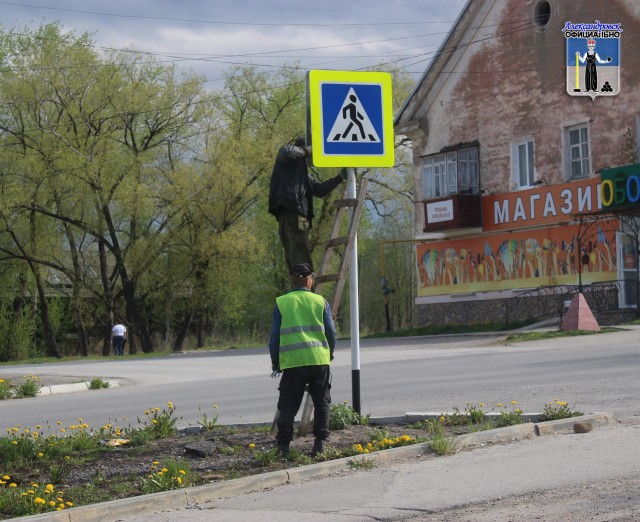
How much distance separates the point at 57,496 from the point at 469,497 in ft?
9.18

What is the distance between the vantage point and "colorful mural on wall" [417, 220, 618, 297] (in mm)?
33062

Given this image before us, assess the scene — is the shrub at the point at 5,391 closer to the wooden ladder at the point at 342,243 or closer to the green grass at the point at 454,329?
the wooden ladder at the point at 342,243

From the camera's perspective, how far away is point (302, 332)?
29.2ft

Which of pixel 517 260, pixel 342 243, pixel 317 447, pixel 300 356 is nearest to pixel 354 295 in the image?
pixel 342 243

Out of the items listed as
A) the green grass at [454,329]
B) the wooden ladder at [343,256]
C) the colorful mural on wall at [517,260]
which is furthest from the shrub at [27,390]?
the colorful mural on wall at [517,260]

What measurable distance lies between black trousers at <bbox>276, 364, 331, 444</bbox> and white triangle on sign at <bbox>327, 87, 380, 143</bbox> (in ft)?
6.93

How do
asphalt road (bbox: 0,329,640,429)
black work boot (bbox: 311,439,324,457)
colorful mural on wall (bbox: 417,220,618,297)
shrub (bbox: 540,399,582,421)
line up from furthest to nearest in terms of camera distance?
colorful mural on wall (bbox: 417,220,618,297)
asphalt road (bbox: 0,329,640,429)
shrub (bbox: 540,399,582,421)
black work boot (bbox: 311,439,324,457)

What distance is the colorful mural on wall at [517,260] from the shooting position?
1302 inches

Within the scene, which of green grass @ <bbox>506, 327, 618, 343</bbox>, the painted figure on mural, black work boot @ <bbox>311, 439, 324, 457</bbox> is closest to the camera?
black work boot @ <bbox>311, 439, 324, 457</bbox>

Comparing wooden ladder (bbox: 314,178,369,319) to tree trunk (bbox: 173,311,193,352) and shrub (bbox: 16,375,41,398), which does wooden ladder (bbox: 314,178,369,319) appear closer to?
shrub (bbox: 16,375,41,398)

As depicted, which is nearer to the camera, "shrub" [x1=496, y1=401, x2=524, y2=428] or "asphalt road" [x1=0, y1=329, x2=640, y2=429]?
"shrub" [x1=496, y1=401, x2=524, y2=428]

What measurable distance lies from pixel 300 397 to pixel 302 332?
1.76 feet

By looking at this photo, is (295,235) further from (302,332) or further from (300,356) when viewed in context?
(300,356)


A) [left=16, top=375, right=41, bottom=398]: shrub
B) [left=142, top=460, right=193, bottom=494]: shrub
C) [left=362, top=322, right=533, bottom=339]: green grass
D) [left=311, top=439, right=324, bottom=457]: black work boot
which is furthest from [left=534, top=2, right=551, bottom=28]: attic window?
[left=142, top=460, right=193, bottom=494]: shrub
